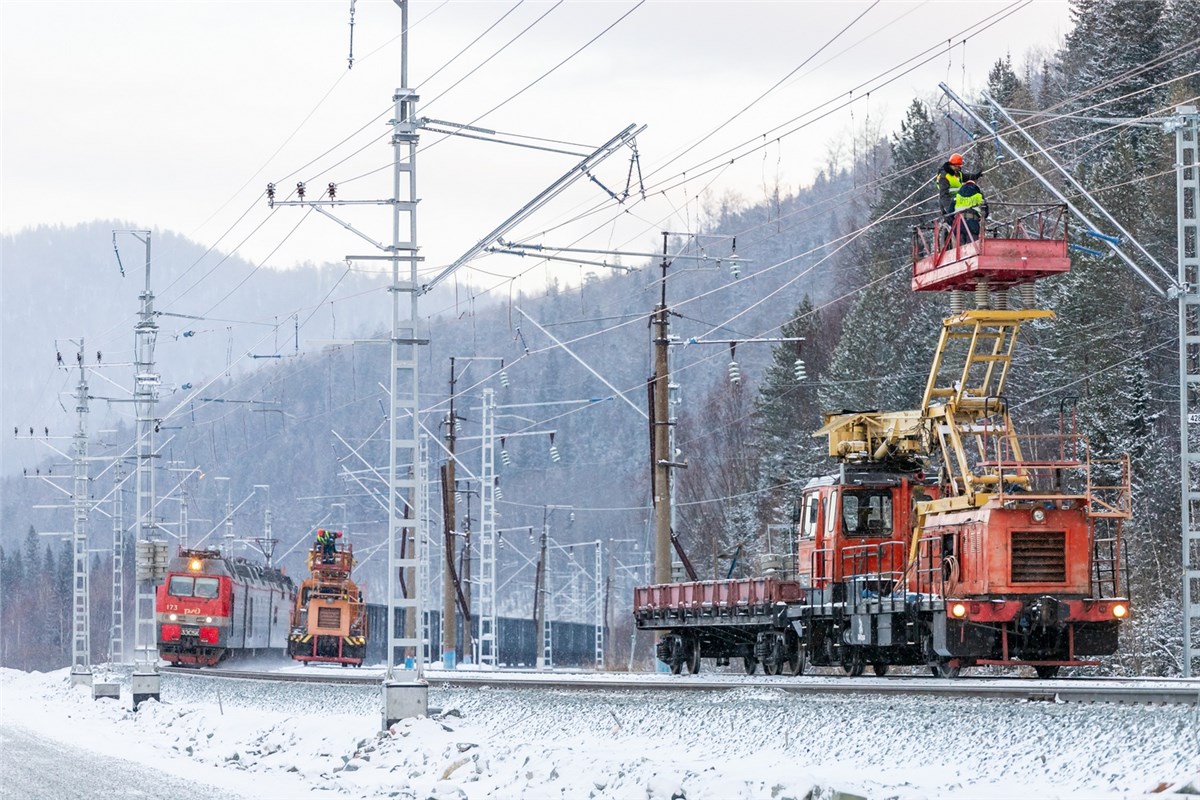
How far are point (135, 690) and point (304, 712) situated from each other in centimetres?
941

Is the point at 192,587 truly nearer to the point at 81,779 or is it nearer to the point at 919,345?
the point at 919,345

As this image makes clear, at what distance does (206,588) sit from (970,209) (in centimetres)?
3672

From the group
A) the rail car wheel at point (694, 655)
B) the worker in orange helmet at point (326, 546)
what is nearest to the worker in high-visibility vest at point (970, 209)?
the rail car wheel at point (694, 655)

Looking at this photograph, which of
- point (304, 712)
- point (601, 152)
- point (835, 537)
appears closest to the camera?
point (601, 152)

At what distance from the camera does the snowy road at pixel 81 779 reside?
2052 cm

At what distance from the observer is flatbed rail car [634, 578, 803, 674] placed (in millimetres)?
29344

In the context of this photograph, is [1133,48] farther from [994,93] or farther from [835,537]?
[835,537]

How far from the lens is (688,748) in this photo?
1942cm

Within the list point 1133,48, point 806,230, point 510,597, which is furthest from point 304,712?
point 806,230

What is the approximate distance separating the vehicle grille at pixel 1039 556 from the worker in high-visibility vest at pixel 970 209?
15.8ft

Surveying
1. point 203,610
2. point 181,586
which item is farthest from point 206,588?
point 181,586

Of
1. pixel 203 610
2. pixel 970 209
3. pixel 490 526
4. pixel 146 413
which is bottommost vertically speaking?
pixel 203 610

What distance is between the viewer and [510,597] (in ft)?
527

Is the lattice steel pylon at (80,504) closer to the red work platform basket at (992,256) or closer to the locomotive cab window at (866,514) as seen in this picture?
the locomotive cab window at (866,514)
